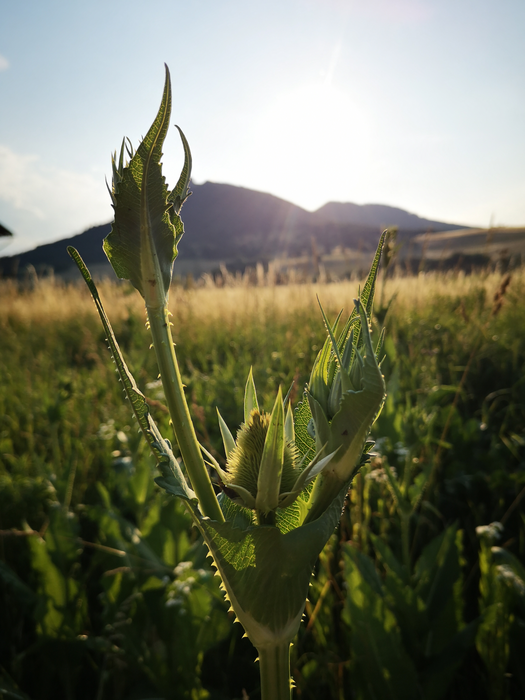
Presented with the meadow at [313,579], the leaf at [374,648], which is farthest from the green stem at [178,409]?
the leaf at [374,648]

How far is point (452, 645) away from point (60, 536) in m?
1.29

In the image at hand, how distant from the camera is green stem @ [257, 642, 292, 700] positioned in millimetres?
333

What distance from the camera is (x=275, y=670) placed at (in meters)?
0.34

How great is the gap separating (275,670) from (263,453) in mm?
182

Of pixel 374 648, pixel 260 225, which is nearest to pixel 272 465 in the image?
pixel 374 648

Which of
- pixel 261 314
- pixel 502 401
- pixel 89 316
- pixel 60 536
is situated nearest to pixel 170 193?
pixel 60 536

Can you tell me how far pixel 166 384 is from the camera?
292mm

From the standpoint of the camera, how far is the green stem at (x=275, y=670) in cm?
33

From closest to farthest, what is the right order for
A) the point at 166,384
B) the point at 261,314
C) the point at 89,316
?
the point at 166,384 < the point at 261,314 < the point at 89,316

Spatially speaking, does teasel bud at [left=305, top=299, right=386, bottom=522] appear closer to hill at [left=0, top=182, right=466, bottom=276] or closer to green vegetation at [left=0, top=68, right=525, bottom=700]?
green vegetation at [left=0, top=68, right=525, bottom=700]

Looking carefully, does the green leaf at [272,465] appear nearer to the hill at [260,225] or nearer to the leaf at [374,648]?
the leaf at [374,648]

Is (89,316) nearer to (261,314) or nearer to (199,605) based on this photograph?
(261,314)

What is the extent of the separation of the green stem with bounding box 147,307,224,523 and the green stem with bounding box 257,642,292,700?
0.12 m

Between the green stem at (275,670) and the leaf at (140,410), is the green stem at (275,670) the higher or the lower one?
the lower one
